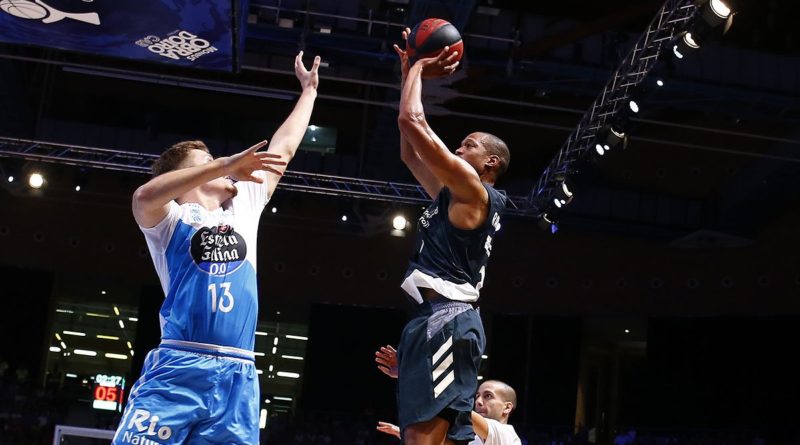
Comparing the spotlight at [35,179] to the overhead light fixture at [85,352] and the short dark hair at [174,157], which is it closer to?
the overhead light fixture at [85,352]

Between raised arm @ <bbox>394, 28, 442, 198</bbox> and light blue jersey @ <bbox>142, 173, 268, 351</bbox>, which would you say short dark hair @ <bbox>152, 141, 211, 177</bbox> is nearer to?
light blue jersey @ <bbox>142, 173, 268, 351</bbox>

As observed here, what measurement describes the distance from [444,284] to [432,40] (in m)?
1.21

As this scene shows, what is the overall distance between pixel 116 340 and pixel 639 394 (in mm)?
12368

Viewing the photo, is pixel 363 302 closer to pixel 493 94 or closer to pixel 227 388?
pixel 493 94

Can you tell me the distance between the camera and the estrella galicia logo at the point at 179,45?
11.0 meters

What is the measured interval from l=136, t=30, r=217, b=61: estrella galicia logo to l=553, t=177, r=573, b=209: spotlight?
17.9ft

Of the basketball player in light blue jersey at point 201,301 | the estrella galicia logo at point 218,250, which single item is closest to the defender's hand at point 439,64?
the basketball player in light blue jersey at point 201,301

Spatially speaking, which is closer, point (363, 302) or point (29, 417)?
point (29, 417)

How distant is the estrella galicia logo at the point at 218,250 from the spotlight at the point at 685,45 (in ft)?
27.2

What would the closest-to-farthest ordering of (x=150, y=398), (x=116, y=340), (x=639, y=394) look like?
1. (x=150, y=398)
2. (x=639, y=394)
3. (x=116, y=340)

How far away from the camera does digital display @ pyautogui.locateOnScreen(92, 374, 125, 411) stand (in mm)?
20859

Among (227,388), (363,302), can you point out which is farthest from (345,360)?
(227,388)

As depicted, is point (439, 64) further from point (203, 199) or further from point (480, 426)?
point (480, 426)

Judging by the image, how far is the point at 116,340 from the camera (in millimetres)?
24562
